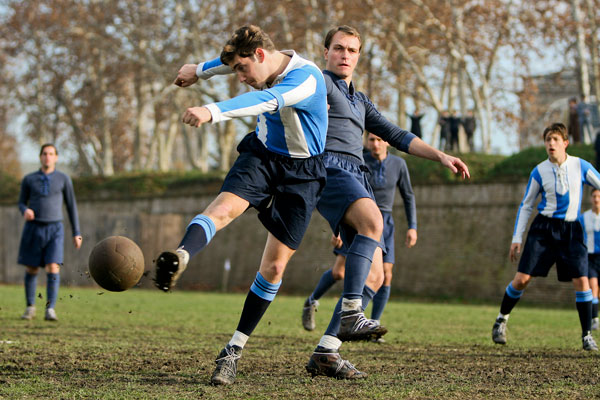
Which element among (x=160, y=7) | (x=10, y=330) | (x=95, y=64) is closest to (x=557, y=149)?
(x=10, y=330)

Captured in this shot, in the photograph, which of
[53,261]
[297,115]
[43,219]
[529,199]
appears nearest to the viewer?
[297,115]

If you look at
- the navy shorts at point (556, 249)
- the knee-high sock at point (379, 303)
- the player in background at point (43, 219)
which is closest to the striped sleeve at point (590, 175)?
the navy shorts at point (556, 249)

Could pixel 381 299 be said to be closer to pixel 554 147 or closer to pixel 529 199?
pixel 529 199

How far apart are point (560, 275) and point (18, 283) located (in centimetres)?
2646

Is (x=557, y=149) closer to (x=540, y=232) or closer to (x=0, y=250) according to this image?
(x=540, y=232)

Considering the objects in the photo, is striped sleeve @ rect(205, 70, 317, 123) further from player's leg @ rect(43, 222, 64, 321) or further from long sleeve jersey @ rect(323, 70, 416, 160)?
player's leg @ rect(43, 222, 64, 321)

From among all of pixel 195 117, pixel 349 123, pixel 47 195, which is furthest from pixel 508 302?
pixel 47 195

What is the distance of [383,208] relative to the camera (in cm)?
891

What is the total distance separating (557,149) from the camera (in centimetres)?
787

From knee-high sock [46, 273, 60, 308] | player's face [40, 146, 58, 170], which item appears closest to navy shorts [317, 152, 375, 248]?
knee-high sock [46, 273, 60, 308]

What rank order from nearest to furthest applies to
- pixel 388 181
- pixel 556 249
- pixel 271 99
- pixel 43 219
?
pixel 271 99 → pixel 556 249 → pixel 388 181 → pixel 43 219

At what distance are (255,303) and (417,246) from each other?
18.6m

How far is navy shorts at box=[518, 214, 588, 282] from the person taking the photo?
7.86 m

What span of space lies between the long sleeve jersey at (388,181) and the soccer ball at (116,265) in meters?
4.60
